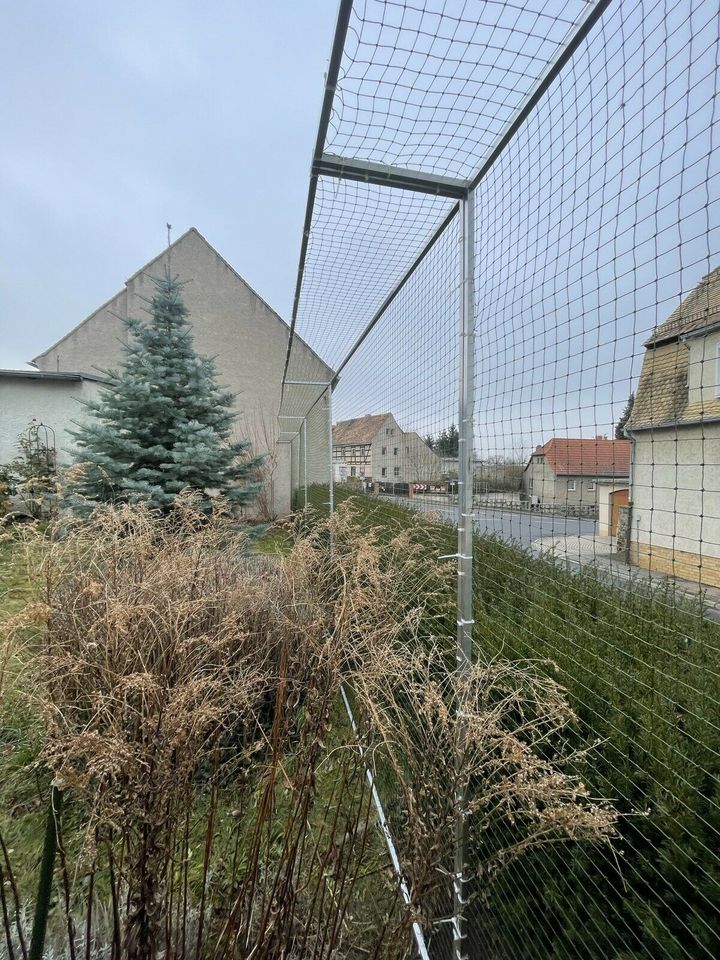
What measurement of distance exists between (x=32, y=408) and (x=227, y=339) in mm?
4930

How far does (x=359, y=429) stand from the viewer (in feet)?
13.2

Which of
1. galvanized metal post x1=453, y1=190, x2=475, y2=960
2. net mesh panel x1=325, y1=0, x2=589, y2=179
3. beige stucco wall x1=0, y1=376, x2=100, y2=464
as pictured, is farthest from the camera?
beige stucco wall x1=0, y1=376, x2=100, y2=464

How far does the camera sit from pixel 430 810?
3.16ft

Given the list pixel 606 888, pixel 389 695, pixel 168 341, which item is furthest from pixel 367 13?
pixel 168 341

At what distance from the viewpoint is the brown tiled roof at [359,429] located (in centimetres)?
345

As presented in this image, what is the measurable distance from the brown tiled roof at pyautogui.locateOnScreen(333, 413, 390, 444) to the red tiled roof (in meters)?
1.99

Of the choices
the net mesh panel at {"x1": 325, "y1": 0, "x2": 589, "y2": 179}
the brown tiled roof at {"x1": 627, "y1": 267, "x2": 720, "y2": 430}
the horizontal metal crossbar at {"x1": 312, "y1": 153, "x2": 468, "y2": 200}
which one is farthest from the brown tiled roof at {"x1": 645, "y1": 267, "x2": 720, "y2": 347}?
the horizontal metal crossbar at {"x1": 312, "y1": 153, "x2": 468, "y2": 200}

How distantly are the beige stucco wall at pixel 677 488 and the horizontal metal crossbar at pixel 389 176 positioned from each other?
1.20 metres

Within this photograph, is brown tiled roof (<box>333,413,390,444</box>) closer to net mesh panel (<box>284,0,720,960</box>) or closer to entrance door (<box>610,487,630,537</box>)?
net mesh panel (<box>284,0,720,960</box>)

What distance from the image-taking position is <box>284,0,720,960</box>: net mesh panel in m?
0.84

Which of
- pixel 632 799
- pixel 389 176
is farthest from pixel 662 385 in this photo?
pixel 389 176

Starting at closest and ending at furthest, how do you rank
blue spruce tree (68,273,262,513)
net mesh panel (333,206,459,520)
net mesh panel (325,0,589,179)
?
1. net mesh panel (325,0,589,179)
2. net mesh panel (333,206,459,520)
3. blue spruce tree (68,273,262,513)

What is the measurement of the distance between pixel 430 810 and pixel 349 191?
7.10 feet

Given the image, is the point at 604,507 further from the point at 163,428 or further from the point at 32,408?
the point at 32,408
